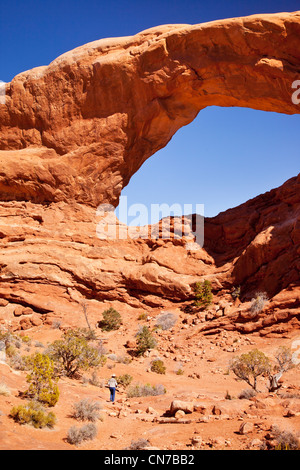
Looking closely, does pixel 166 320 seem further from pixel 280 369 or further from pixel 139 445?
pixel 139 445

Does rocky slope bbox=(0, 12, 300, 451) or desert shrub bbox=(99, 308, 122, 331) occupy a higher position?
rocky slope bbox=(0, 12, 300, 451)

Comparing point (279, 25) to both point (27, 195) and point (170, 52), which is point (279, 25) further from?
point (27, 195)

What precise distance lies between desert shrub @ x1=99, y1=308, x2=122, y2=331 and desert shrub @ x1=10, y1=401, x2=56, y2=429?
38.4 ft

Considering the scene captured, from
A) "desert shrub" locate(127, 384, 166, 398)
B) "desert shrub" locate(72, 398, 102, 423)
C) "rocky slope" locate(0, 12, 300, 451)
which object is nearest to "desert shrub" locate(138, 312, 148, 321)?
"rocky slope" locate(0, 12, 300, 451)

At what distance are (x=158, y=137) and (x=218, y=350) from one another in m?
13.2

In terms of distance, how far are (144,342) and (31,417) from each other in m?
10.5

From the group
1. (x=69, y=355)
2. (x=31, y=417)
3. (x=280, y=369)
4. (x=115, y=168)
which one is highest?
(x=115, y=168)

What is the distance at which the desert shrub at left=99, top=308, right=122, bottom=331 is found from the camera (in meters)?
18.9

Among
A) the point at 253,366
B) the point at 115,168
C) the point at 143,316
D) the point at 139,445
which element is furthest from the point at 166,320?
the point at 139,445

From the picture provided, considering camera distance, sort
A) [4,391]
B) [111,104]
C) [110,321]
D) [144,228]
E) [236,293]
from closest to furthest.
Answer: [4,391]
[110,321]
[236,293]
[111,104]
[144,228]

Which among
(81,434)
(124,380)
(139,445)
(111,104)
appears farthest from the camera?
(111,104)

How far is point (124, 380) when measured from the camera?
503 inches

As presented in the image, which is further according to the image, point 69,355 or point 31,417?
point 69,355

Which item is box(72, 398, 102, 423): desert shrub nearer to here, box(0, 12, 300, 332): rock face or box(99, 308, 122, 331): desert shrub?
box(99, 308, 122, 331): desert shrub
